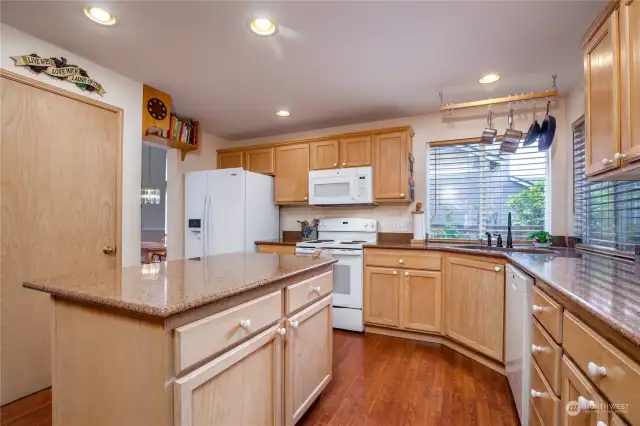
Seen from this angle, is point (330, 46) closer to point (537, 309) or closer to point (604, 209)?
point (537, 309)

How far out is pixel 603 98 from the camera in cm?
148

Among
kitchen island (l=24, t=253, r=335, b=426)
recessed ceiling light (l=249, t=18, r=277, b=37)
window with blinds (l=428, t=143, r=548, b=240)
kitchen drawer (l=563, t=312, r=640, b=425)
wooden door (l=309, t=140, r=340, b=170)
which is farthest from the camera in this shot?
wooden door (l=309, t=140, r=340, b=170)

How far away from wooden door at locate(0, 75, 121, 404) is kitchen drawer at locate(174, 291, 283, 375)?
4.44ft

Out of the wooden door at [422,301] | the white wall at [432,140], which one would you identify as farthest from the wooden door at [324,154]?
the wooden door at [422,301]

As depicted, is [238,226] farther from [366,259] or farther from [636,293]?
[636,293]

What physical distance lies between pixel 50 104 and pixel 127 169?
654 mm

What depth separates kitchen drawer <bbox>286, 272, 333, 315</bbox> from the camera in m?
1.49

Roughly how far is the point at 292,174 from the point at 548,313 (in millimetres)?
3006

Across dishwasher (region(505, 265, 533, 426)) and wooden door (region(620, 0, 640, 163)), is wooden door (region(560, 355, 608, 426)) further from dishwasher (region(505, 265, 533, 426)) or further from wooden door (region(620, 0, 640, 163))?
wooden door (region(620, 0, 640, 163))

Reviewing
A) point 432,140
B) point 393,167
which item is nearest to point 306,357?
point 393,167

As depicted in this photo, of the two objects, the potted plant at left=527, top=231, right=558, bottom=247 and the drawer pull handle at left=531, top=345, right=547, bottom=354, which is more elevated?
the potted plant at left=527, top=231, right=558, bottom=247

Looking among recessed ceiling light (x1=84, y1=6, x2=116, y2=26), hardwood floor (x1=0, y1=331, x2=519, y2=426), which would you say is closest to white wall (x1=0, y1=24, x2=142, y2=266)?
recessed ceiling light (x1=84, y1=6, x2=116, y2=26)

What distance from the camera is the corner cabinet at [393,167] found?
3.21 metres

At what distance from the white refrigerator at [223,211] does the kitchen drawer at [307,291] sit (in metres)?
1.80
